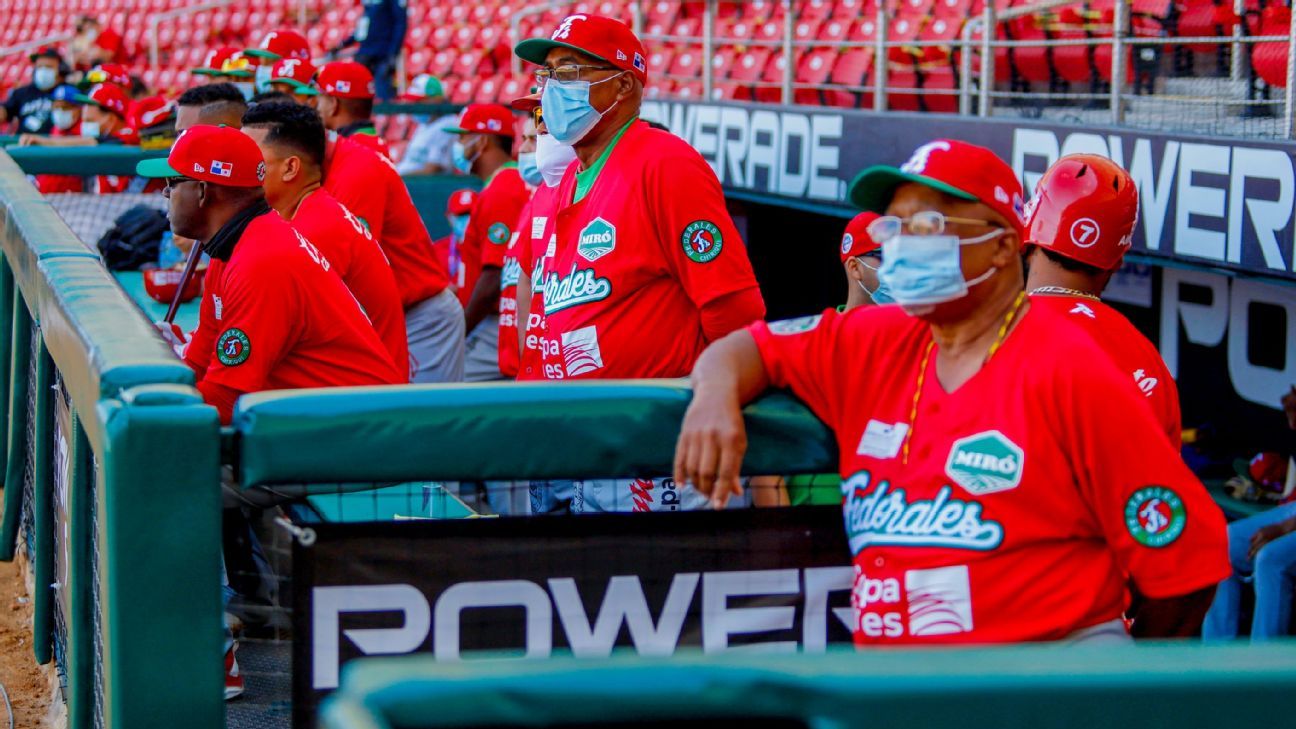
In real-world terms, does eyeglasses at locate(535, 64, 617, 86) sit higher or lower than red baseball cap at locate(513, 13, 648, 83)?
lower

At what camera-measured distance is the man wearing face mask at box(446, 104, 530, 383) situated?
22.2 feet

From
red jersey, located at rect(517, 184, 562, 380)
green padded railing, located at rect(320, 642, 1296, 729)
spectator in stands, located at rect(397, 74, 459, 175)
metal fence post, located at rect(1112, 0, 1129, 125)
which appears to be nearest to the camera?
green padded railing, located at rect(320, 642, 1296, 729)

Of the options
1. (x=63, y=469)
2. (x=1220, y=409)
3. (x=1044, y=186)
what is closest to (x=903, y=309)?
(x=1044, y=186)

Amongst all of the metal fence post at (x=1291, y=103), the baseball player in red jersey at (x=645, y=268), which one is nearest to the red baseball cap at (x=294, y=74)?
the baseball player in red jersey at (x=645, y=268)

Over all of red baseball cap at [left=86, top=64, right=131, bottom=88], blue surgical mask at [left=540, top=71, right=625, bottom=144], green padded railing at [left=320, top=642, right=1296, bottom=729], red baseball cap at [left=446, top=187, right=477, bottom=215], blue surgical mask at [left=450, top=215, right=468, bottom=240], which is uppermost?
red baseball cap at [left=86, top=64, right=131, bottom=88]

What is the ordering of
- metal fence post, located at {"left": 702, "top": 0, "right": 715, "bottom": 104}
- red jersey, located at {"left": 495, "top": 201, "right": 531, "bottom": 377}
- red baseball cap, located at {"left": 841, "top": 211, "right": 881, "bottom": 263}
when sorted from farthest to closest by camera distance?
metal fence post, located at {"left": 702, "top": 0, "right": 715, "bottom": 104} → red jersey, located at {"left": 495, "top": 201, "right": 531, "bottom": 377} → red baseball cap, located at {"left": 841, "top": 211, "right": 881, "bottom": 263}

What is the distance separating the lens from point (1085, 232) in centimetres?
322

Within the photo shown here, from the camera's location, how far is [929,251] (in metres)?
2.24

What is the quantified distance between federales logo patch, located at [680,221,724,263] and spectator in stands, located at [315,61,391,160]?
14.2 ft

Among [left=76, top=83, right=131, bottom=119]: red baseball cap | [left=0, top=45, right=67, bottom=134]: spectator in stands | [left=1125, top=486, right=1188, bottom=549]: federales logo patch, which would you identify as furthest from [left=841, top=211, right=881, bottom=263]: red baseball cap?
[left=0, top=45, right=67, bottom=134]: spectator in stands

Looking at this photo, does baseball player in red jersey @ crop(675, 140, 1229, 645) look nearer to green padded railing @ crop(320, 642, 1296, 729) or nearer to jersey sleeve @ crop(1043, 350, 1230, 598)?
jersey sleeve @ crop(1043, 350, 1230, 598)

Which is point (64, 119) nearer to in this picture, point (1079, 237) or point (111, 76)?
point (111, 76)

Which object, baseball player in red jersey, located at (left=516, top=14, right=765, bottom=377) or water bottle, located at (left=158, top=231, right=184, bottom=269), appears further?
water bottle, located at (left=158, top=231, right=184, bottom=269)

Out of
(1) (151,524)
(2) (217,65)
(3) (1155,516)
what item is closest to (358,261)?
(1) (151,524)
